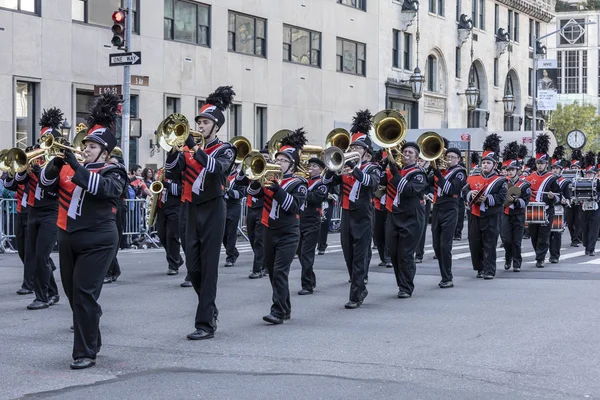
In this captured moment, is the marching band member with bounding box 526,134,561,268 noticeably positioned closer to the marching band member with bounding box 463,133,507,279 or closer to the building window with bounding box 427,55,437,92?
the marching band member with bounding box 463,133,507,279

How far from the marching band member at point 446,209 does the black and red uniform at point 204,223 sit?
5.25m

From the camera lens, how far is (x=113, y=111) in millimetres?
9281

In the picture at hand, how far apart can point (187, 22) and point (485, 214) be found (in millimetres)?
18288

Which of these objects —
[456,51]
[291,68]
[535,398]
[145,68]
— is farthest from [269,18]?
[535,398]

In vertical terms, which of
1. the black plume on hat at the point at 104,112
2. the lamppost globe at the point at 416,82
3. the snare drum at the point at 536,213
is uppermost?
the lamppost globe at the point at 416,82

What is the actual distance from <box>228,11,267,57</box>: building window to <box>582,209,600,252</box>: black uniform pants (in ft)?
52.0

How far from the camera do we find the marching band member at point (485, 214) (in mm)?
15562

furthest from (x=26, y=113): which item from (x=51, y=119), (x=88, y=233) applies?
(x=88, y=233)

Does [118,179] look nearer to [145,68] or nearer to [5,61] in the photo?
[5,61]

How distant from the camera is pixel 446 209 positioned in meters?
14.8

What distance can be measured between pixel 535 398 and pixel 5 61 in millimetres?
20785

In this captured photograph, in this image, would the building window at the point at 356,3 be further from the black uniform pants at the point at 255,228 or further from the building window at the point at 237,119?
the black uniform pants at the point at 255,228

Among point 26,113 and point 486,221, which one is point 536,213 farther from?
point 26,113

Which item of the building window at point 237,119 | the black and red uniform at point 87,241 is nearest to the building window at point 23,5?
the building window at point 237,119
